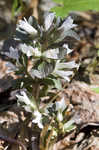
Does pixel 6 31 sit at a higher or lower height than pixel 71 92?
higher

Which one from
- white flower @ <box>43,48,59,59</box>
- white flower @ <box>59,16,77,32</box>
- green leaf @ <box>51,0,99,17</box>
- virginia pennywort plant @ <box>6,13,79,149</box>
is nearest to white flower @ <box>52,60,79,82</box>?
virginia pennywort plant @ <box>6,13,79,149</box>

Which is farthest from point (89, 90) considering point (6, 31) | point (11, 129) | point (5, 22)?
point (5, 22)

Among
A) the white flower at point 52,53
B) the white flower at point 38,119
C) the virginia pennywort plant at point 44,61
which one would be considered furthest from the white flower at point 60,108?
the white flower at point 52,53

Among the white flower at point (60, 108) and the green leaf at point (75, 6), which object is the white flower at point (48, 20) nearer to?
the white flower at point (60, 108)

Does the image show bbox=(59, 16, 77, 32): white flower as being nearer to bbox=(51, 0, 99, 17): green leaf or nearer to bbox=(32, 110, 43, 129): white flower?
bbox=(32, 110, 43, 129): white flower

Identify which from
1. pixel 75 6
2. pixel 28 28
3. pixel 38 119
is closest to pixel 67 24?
pixel 28 28

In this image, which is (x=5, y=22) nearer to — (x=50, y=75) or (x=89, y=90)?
(x=89, y=90)
